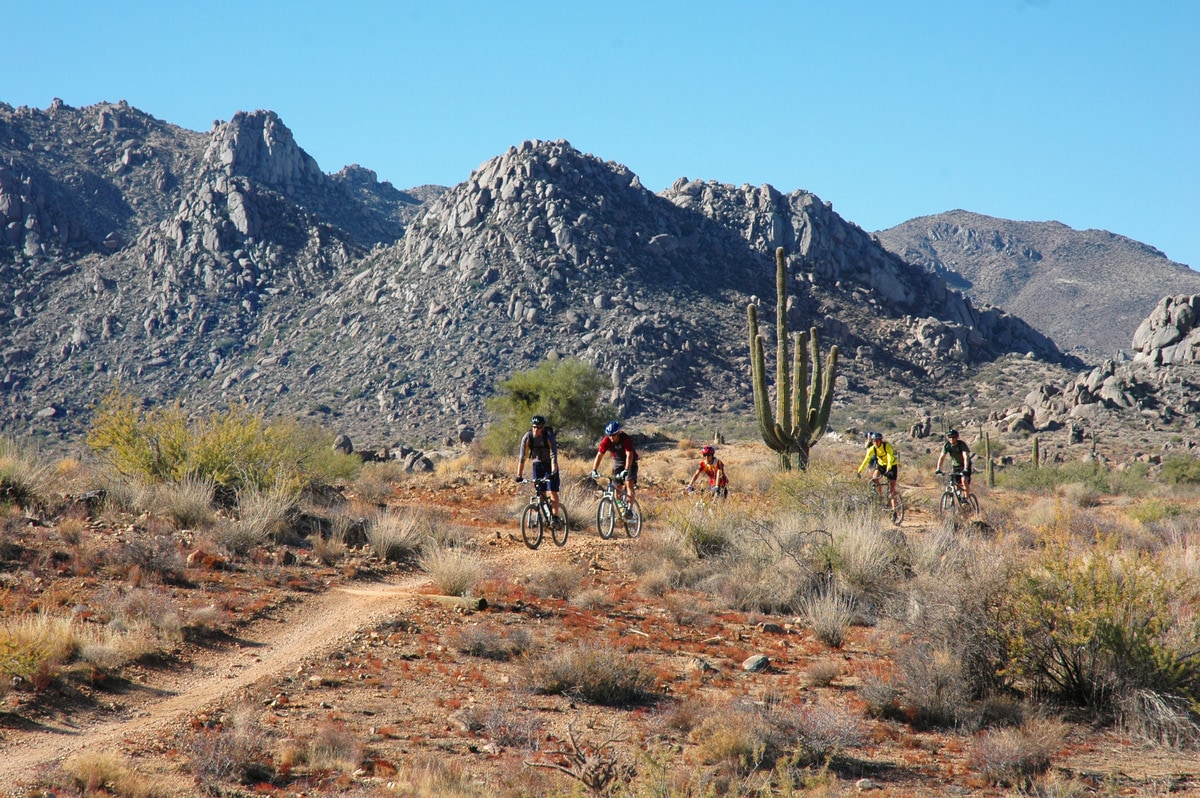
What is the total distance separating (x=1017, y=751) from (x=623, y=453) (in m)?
10.2

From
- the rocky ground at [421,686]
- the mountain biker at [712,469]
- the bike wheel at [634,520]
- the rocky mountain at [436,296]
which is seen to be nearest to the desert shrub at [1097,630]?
the rocky ground at [421,686]

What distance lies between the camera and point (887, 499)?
18.5 metres

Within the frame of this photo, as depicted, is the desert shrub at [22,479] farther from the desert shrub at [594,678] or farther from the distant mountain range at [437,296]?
the distant mountain range at [437,296]

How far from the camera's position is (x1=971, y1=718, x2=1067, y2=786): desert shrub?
7035 millimetres

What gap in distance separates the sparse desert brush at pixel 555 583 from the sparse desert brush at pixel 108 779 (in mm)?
6406

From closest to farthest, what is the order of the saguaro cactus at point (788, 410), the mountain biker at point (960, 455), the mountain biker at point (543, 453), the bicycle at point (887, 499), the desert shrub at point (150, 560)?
the desert shrub at point (150, 560)
the mountain biker at point (543, 453)
the bicycle at point (887, 499)
the mountain biker at point (960, 455)
the saguaro cactus at point (788, 410)

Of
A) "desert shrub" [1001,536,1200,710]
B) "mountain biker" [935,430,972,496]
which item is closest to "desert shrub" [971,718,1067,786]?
"desert shrub" [1001,536,1200,710]

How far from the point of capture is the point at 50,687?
780 centimetres

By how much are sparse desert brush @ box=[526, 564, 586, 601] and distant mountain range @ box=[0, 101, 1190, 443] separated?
138 ft

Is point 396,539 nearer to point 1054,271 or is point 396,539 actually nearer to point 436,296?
point 436,296

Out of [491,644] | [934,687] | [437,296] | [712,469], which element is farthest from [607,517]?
[437,296]

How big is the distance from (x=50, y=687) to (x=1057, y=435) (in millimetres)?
46387

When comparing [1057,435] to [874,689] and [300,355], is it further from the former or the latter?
[300,355]

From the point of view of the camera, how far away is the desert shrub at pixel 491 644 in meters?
9.78
